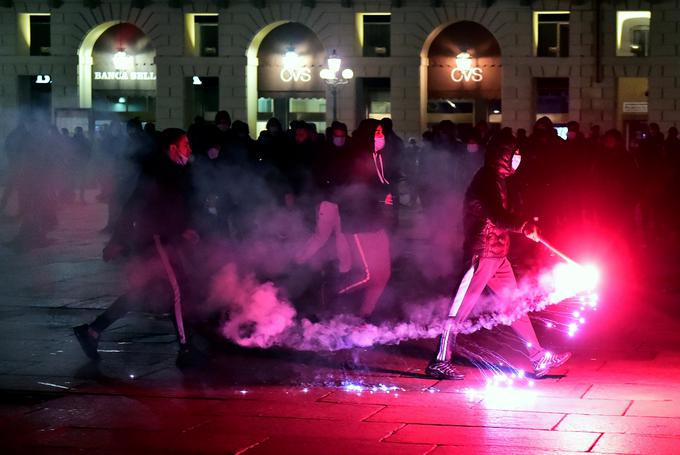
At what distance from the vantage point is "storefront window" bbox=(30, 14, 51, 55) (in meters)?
39.4

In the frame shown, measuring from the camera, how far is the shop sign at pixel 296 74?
37.6 metres

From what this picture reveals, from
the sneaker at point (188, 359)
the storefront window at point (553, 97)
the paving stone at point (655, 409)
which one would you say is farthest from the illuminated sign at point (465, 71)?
the paving stone at point (655, 409)

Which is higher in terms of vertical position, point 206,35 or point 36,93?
point 206,35

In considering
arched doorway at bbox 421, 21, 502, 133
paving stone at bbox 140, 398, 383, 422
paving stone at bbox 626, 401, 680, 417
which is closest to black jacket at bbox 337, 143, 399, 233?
paving stone at bbox 140, 398, 383, 422

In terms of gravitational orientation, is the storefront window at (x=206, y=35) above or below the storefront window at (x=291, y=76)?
above

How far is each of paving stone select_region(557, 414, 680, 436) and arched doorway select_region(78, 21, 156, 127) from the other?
3323 cm

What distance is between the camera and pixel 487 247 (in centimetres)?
799

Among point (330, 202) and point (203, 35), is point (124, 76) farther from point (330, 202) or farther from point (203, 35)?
point (330, 202)

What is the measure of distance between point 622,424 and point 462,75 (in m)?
31.3

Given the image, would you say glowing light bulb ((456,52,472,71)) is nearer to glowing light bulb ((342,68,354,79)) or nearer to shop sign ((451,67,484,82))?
shop sign ((451,67,484,82))

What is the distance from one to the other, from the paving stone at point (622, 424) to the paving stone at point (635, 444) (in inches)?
4.5

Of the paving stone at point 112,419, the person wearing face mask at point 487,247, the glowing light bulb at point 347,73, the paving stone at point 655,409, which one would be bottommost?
the paving stone at point 112,419

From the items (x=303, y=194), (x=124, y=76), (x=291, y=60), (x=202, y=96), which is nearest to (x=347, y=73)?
(x=291, y=60)

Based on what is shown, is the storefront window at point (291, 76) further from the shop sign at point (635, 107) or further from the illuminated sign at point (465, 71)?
the shop sign at point (635, 107)
